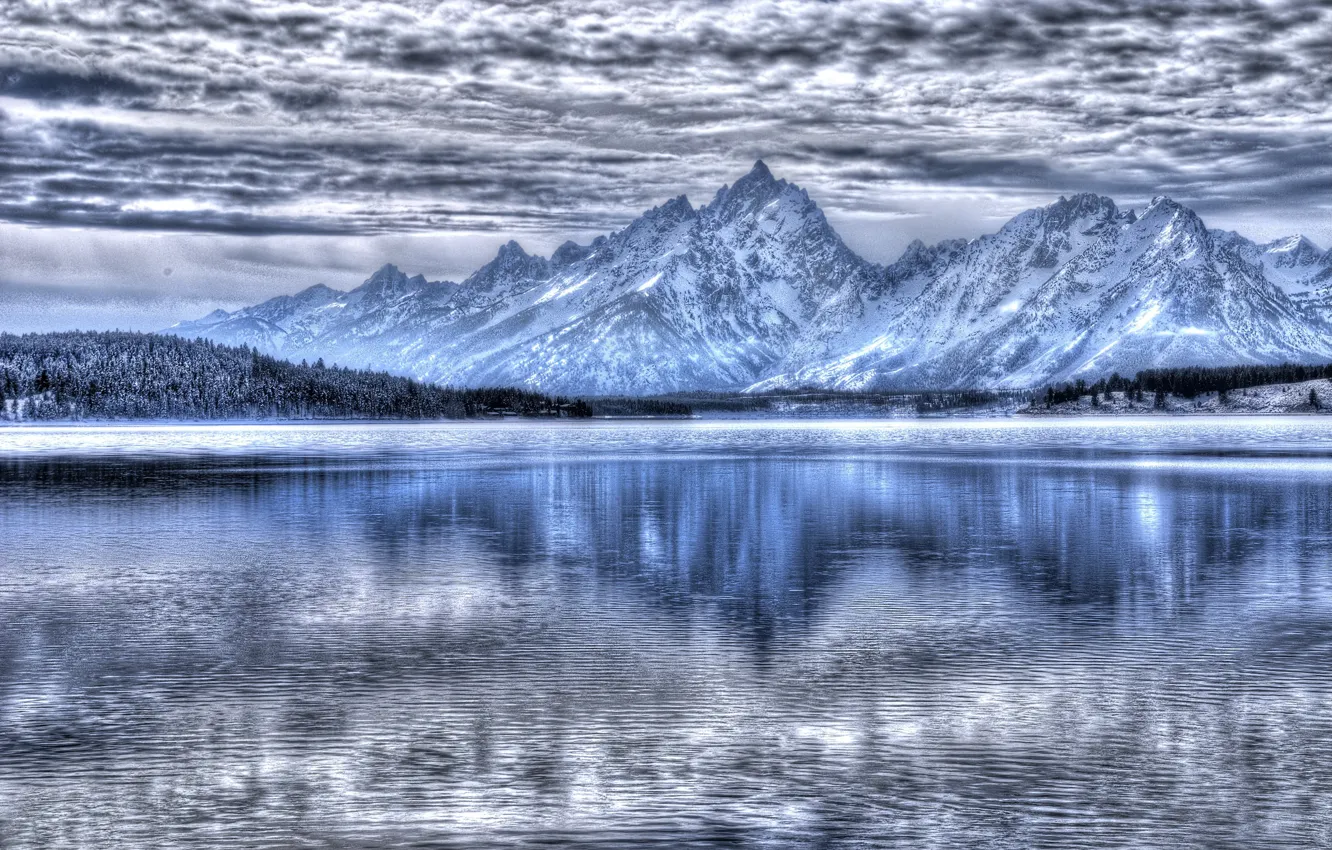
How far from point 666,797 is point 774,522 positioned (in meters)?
41.9

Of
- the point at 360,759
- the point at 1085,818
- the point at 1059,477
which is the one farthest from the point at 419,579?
the point at 1059,477

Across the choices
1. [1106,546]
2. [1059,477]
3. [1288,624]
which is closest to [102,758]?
[1288,624]

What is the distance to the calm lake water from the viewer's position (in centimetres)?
1906

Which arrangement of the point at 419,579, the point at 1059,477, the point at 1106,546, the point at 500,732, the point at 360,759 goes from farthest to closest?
1. the point at 1059,477
2. the point at 1106,546
3. the point at 419,579
4. the point at 500,732
5. the point at 360,759

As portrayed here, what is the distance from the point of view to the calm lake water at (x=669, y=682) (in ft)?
62.5

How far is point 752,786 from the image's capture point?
2019 cm

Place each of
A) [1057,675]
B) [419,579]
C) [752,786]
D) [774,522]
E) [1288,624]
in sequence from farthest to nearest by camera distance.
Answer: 1. [774,522]
2. [419,579]
3. [1288,624]
4. [1057,675]
5. [752,786]

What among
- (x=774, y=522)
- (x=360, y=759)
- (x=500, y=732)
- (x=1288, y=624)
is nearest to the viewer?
(x=360, y=759)

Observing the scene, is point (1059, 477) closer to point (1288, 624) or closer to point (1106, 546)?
point (1106, 546)

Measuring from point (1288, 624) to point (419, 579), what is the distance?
2549 cm

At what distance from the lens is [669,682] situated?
26.9 m

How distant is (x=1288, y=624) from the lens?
3347cm

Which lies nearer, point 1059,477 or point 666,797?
point 666,797

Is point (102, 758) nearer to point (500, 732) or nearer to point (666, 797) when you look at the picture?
point (500, 732)
